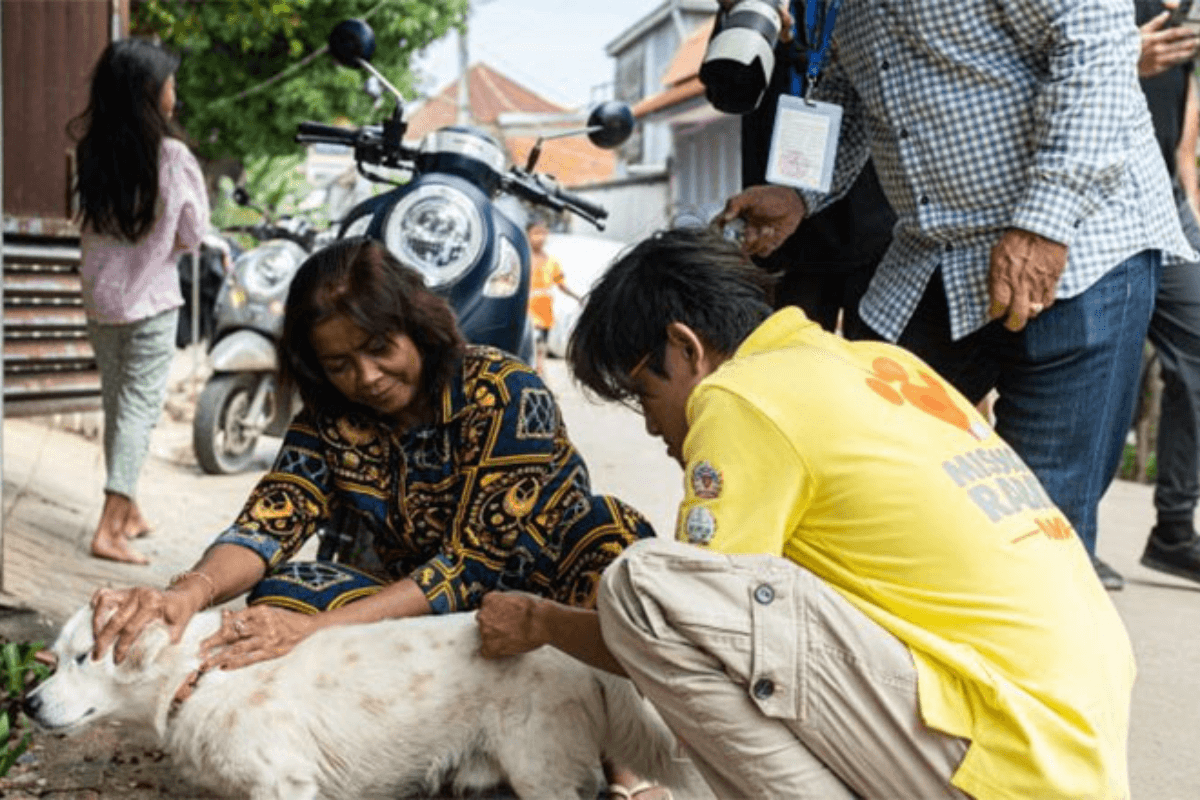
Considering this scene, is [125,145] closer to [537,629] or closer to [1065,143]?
[537,629]

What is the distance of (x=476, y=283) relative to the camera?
4125 millimetres

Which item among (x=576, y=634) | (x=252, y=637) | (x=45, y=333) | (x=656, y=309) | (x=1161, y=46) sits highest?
(x=1161, y=46)

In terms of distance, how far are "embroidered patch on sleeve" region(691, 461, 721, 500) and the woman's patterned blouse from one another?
1.02 meters

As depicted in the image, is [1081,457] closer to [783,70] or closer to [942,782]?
[942,782]

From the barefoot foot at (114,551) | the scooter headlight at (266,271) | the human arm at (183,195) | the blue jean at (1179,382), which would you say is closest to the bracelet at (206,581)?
the barefoot foot at (114,551)

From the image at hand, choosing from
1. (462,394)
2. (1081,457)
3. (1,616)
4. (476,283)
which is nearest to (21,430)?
(1,616)

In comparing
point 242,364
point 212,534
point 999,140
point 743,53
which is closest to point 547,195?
point 743,53

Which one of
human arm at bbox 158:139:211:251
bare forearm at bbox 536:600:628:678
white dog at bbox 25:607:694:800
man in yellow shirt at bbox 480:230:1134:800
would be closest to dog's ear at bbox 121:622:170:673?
white dog at bbox 25:607:694:800

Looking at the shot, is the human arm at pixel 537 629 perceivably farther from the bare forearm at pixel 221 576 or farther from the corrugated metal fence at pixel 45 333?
the corrugated metal fence at pixel 45 333

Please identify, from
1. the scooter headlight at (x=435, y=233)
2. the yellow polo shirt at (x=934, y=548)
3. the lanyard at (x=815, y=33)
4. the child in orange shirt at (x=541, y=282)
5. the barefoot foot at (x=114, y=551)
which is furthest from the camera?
the child in orange shirt at (x=541, y=282)

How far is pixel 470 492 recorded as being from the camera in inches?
129

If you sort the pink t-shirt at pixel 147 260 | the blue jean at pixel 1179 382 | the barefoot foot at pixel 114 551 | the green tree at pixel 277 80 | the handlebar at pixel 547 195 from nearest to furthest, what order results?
the handlebar at pixel 547 195 → the blue jean at pixel 1179 382 → the barefoot foot at pixel 114 551 → the pink t-shirt at pixel 147 260 → the green tree at pixel 277 80

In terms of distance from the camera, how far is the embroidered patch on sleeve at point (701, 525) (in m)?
2.32

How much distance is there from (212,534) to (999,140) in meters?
4.24
